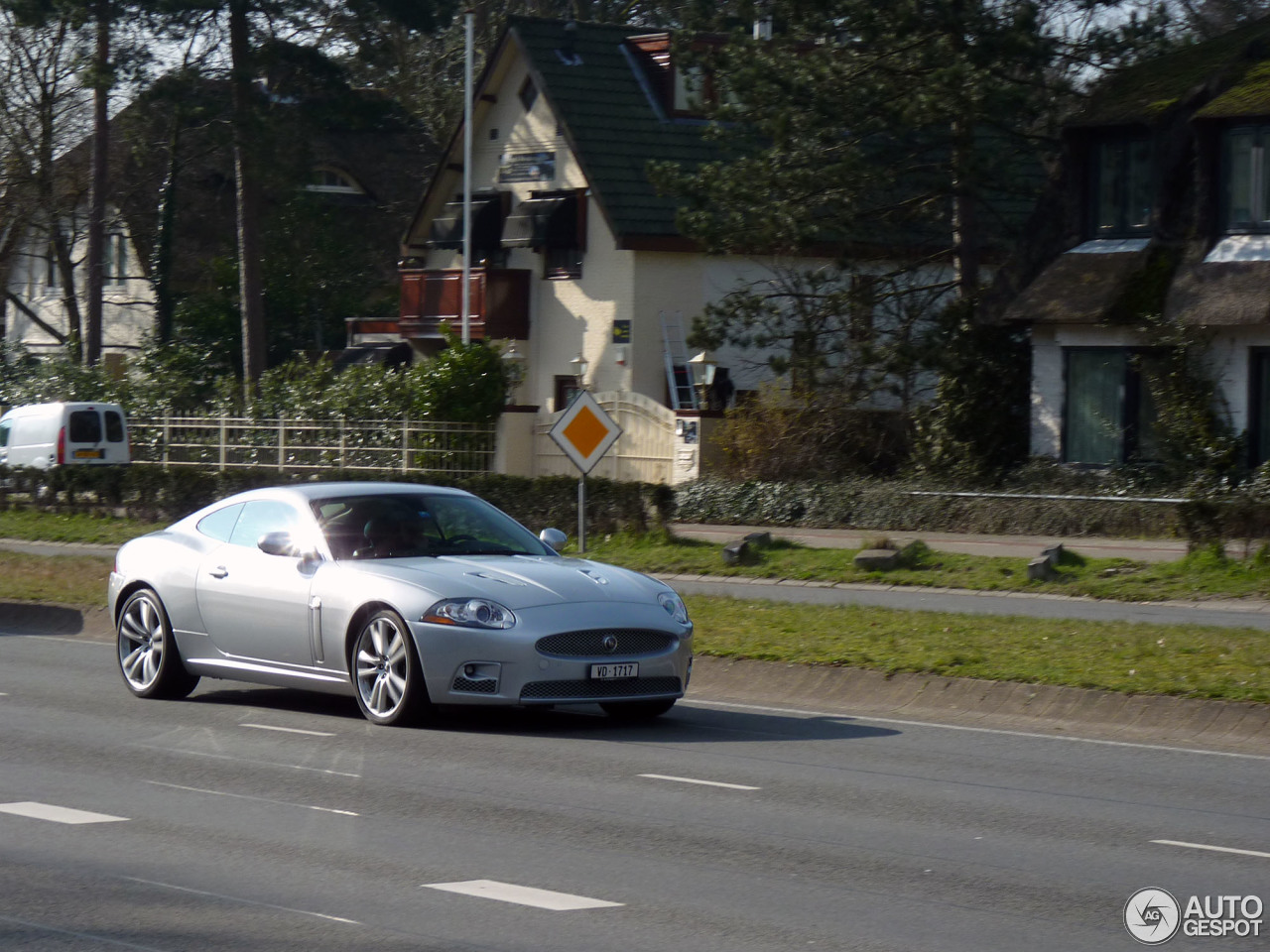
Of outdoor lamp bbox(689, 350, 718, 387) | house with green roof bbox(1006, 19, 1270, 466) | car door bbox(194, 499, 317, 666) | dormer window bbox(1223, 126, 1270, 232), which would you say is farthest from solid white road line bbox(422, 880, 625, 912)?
outdoor lamp bbox(689, 350, 718, 387)

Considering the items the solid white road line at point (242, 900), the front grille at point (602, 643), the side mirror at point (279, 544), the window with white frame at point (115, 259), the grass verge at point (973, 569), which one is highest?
the window with white frame at point (115, 259)

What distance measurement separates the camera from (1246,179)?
2895cm

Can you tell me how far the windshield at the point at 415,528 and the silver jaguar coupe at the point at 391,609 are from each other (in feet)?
0.04

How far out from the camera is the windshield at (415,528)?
38.9ft

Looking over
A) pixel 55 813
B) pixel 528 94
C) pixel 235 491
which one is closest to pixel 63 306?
pixel 528 94

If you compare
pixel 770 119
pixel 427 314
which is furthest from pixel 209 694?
pixel 427 314

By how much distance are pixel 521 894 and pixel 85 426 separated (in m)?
33.6

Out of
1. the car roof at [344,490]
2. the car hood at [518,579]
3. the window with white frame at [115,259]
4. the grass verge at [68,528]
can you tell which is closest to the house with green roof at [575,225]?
the grass verge at [68,528]

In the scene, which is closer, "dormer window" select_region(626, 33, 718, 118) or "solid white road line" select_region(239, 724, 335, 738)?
"solid white road line" select_region(239, 724, 335, 738)

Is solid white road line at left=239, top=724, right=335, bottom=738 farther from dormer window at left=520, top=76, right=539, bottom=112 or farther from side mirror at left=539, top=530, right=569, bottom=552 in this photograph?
dormer window at left=520, top=76, right=539, bottom=112

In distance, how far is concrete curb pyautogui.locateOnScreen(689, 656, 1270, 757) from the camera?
11250 mm

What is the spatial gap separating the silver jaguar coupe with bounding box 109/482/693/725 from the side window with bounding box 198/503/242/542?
11mm

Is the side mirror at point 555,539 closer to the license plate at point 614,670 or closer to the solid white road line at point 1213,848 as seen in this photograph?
the license plate at point 614,670

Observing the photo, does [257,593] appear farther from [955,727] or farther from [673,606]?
[955,727]
